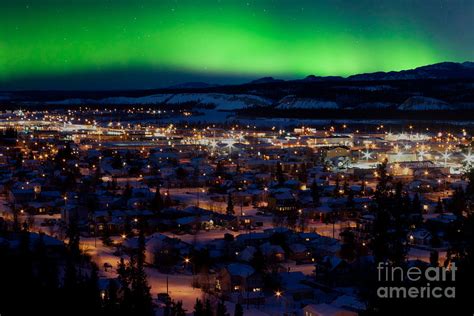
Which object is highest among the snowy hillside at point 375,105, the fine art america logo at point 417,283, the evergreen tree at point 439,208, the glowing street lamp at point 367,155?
the snowy hillside at point 375,105

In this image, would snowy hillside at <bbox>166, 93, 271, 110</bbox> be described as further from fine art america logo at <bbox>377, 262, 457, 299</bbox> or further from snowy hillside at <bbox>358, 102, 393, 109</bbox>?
fine art america logo at <bbox>377, 262, 457, 299</bbox>

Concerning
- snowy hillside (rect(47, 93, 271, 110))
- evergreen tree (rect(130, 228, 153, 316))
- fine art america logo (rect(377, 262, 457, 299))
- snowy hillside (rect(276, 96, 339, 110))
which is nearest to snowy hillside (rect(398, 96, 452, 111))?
snowy hillside (rect(276, 96, 339, 110))

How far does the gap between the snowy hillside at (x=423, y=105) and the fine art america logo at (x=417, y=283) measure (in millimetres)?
44459

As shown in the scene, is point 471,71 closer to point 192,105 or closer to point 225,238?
point 192,105

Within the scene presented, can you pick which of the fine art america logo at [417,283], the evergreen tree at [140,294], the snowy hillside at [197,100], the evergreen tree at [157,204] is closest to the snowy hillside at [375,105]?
the snowy hillside at [197,100]

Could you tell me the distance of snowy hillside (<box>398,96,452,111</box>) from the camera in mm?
48406

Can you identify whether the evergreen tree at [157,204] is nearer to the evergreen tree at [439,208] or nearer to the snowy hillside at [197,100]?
the evergreen tree at [439,208]

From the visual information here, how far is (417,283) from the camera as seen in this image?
4.62 metres

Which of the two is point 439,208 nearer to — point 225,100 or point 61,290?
point 61,290

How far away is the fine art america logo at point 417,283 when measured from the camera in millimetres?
4328

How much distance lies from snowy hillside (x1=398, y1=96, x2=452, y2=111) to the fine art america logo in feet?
146

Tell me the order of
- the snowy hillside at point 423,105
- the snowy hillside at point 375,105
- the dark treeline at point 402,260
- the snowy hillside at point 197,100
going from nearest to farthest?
1. the dark treeline at point 402,260
2. the snowy hillside at point 423,105
3. the snowy hillside at point 375,105
4. the snowy hillside at point 197,100

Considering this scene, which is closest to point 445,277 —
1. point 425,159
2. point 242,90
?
point 425,159

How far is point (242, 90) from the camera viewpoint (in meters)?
76.5
